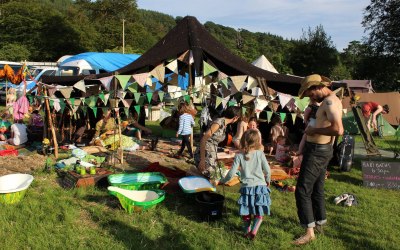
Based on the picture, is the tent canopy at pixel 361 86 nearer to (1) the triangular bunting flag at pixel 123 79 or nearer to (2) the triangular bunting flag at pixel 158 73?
(2) the triangular bunting flag at pixel 158 73

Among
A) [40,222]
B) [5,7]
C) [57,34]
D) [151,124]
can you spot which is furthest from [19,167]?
[5,7]

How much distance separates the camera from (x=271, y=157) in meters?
8.98

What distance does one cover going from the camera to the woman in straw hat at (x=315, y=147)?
385cm

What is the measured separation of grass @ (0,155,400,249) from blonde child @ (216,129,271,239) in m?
0.37

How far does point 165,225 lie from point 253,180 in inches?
54.5

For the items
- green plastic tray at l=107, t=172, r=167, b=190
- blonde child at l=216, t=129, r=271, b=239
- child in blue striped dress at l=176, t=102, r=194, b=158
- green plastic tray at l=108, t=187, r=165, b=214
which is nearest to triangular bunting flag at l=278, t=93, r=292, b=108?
child in blue striped dress at l=176, t=102, r=194, b=158

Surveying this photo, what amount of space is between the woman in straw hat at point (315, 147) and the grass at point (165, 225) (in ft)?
1.25

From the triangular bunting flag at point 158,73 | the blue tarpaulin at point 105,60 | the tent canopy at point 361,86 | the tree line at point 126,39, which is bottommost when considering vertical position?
the triangular bunting flag at point 158,73

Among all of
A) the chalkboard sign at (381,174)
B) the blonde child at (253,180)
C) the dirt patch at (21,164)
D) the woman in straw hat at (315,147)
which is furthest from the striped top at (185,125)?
the woman in straw hat at (315,147)

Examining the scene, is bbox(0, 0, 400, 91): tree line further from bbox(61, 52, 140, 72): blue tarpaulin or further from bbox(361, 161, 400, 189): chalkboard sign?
bbox(361, 161, 400, 189): chalkboard sign

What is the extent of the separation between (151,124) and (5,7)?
41077 mm

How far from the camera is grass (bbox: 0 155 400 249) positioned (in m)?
4.14

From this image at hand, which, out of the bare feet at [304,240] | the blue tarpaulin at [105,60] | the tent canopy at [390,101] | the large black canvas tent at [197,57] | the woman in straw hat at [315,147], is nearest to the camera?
the woman in straw hat at [315,147]

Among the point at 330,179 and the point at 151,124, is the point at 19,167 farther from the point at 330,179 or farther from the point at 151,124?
the point at 151,124
